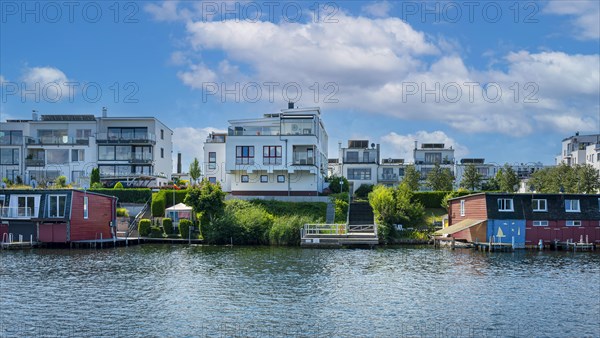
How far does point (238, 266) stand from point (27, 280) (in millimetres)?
13140

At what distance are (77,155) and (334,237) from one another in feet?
142

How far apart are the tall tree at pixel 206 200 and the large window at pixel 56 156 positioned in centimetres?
3165

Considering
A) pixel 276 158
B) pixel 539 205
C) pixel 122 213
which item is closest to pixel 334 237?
pixel 276 158

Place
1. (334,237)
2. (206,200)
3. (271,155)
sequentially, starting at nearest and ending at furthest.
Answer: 1. (334,237)
2. (206,200)
3. (271,155)

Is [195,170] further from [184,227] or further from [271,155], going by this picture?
[184,227]

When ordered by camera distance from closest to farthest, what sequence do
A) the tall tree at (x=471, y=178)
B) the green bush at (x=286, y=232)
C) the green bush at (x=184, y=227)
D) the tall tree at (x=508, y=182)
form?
the green bush at (x=286, y=232) < the green bush at (x=184, y=227) < the tall tree at (x=508, y=182) < the tall tree at (x=471, y=178)

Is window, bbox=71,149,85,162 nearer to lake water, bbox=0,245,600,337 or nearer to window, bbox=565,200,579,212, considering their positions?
lake water, bbox=0,245,600,337

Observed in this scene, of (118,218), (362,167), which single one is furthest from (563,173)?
(118,218)

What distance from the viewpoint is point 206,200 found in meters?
59.6

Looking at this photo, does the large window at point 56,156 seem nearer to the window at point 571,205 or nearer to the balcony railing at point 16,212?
the balcony railing at point 16,212

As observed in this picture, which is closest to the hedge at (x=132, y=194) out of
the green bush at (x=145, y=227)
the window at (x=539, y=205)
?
the green bush at (x=145, y=227)

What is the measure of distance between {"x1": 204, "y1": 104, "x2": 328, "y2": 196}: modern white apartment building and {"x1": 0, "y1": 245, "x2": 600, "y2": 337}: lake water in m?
22.9

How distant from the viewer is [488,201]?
189 ft

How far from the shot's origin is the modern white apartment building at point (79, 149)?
276ft
